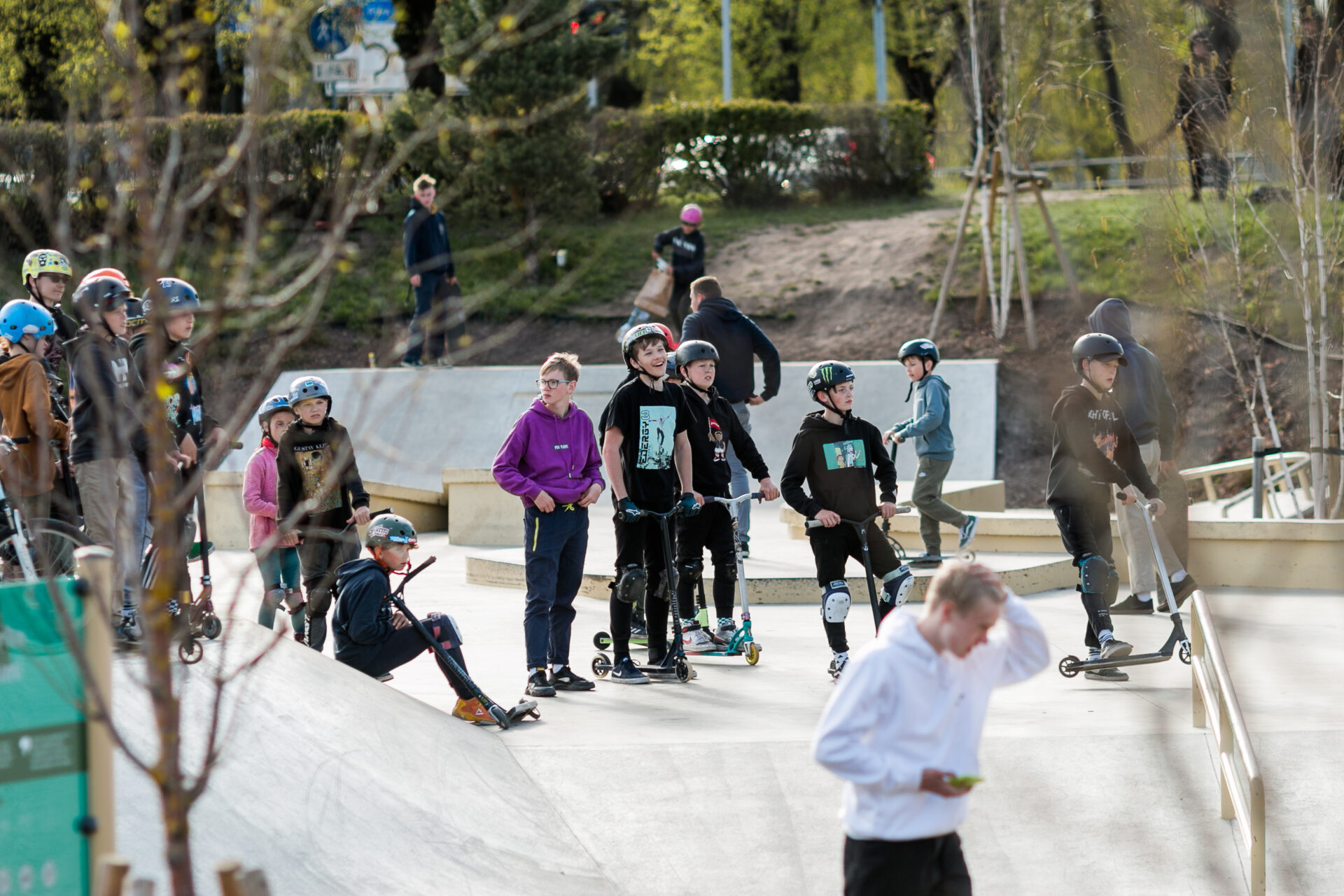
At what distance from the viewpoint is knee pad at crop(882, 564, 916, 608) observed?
22.5 feet

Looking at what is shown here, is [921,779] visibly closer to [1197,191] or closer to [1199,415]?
[1197,191]

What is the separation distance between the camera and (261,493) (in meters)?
7.42

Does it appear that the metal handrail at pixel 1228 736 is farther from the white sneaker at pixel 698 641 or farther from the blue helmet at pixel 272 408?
the blue helmet at pixel 272 408

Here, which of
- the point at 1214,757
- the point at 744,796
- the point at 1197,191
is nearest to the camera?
the point at 1197,191

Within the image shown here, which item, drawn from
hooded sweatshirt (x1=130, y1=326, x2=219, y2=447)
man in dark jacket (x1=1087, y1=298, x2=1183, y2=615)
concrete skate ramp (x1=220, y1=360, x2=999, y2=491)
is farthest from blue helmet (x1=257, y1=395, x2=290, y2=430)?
concrete skate ramp (x1=220, y1=360, x2=999, y2=491)

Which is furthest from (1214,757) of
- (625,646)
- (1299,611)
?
(1299,611)

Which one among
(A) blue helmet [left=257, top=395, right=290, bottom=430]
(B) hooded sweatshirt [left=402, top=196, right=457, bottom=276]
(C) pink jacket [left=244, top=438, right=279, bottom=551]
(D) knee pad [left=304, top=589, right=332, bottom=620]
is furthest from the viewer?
(B) hooded sweatshirt [left=402, top=196, right=457, bottom=276]

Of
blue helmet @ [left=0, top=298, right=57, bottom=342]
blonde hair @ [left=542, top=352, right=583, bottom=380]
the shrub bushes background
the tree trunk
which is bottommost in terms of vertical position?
blonde hair @ [left=542, top=352, right=583, bottom=380]

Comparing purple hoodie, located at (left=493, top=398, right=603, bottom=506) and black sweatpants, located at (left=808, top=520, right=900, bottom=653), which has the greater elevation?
purple hoodie, located at (left=493, top=398, right=603, bottom=506)

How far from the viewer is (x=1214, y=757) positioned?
18.7 ft

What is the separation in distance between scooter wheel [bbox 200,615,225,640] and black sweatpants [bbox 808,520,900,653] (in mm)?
2939

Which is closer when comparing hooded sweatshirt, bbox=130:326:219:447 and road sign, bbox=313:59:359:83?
hooded sweatshirt, bbox=130:326:219:447

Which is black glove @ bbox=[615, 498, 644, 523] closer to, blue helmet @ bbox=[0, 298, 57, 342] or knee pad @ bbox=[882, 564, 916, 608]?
knee pad @ bbox=[882, 564, 916, 608]

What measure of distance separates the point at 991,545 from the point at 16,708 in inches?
348
